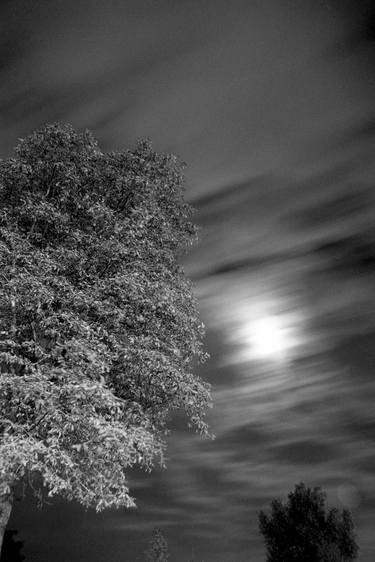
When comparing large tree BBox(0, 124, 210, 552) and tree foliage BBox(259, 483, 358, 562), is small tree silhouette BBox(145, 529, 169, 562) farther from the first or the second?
large tree BBox(0, 124, 210, 552)

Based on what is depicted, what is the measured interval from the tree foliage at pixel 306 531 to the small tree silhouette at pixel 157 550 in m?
61.4

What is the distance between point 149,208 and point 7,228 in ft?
20.4

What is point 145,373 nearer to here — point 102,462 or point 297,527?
point 102,462

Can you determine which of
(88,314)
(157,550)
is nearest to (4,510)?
(88,314)

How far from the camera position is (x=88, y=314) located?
Answer: 18016 millimetres

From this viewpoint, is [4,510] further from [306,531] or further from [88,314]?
[306,531]

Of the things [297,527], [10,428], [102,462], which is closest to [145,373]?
[102,462]

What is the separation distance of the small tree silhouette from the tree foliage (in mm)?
61421

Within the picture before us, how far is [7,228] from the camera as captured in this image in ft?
57.9

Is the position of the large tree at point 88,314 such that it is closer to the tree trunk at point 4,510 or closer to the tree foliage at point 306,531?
the tree trunk at point 4,510

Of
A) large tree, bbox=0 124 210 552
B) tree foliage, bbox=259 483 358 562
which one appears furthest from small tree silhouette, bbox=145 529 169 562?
large tree, bbox=0 124 210 552

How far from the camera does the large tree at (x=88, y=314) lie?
A: 568 inches

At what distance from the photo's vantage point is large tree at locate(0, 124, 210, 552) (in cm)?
1442

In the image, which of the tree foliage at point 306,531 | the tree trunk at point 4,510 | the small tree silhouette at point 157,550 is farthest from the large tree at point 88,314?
the small tree silhouette at point 157,550
